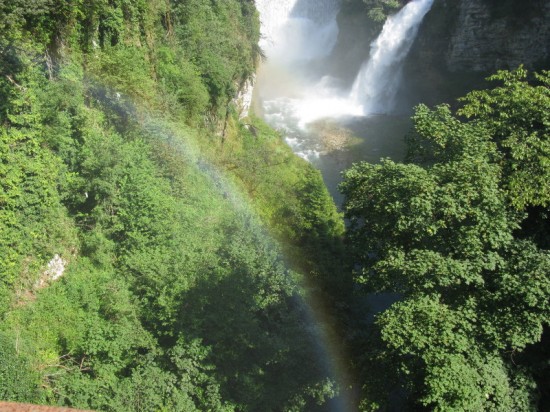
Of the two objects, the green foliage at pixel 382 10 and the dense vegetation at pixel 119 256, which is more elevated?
the green foliage at pixel 382 10

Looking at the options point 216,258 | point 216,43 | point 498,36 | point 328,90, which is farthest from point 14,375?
point 328,90

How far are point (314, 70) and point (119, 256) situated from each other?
141 feet

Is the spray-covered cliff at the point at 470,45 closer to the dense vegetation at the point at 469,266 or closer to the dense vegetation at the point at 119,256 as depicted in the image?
the dense vegetation at the point at 469,266

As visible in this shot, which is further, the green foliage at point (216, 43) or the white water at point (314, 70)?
the white water at point (314, 70)

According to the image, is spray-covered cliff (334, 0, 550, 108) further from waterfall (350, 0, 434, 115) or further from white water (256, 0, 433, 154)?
white water (256, 0, 433, 154)

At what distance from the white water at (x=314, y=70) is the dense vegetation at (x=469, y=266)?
19760 mm

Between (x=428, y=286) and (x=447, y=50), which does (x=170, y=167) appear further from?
(x=447, y=50)

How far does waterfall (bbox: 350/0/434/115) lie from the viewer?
3619 centimetres

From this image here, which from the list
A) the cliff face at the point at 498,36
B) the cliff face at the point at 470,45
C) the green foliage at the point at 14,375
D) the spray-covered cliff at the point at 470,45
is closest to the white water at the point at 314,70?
the spray-covered cliff at the point at 470,45

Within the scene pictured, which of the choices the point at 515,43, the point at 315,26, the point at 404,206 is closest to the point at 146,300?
the point at 404,206

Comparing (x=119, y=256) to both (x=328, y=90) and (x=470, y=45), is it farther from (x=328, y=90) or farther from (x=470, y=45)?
(x=328, y=90)

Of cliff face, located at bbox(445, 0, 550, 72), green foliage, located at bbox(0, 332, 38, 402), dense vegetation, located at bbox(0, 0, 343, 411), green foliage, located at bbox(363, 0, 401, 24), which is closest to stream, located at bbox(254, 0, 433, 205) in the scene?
green foliage, located at bbox(363, 0, 401, 24)

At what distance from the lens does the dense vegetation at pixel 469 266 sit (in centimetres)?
761

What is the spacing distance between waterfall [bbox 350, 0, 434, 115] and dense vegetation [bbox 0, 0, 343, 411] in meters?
26.2
